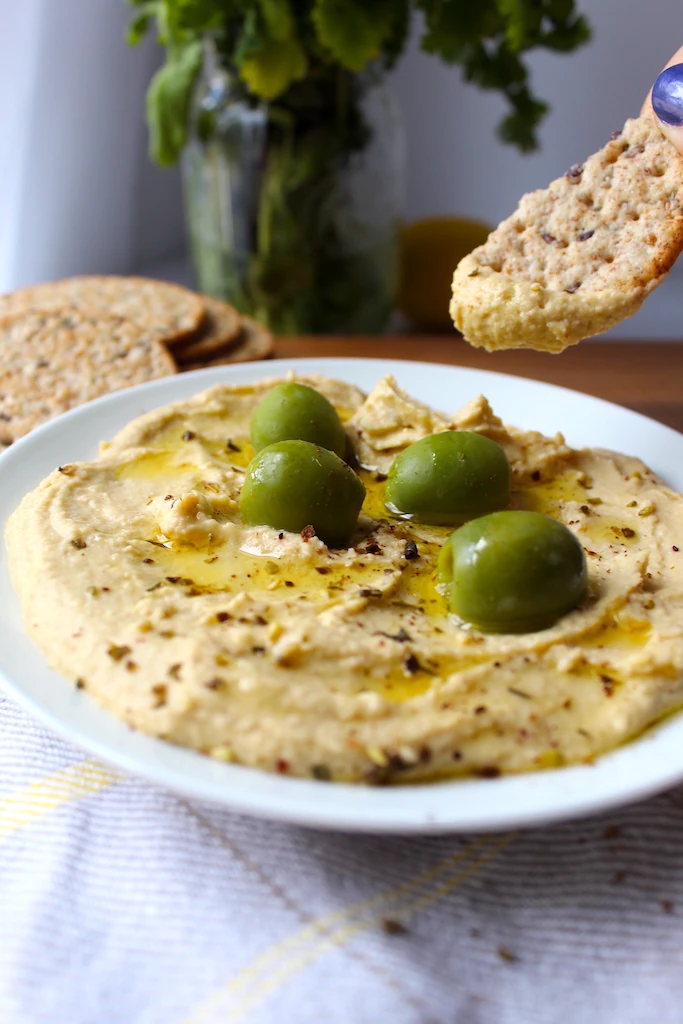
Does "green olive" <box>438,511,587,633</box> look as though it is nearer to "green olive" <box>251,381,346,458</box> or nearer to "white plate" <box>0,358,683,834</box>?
"white plate" <box>0,358,683,834</box>

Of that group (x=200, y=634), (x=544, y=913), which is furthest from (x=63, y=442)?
(x=544, y=913)

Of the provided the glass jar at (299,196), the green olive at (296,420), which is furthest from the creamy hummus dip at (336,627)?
the glass jar at (299,196)

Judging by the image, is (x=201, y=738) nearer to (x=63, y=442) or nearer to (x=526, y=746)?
(x=526, y=746)

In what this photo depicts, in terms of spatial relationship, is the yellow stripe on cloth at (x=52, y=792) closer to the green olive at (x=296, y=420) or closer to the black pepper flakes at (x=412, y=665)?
the black pepper flakes at (x=412, y=665)

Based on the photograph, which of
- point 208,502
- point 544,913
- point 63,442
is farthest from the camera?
point 63,442

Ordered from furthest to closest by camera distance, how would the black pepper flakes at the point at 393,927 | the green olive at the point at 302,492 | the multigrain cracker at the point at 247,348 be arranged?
1. the multigrain cracker at the point at 247,348
2. the green olive at the point at 302,492
3. the black pepper flakes at the point at 393,927

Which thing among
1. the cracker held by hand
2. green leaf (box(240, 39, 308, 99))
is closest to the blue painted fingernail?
the cracker held by hand

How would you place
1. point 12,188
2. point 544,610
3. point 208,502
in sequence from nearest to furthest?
point 544,610 < point 208,502 < point 12,188
